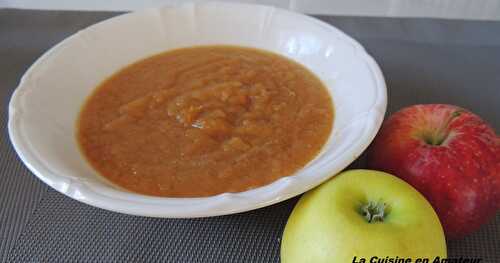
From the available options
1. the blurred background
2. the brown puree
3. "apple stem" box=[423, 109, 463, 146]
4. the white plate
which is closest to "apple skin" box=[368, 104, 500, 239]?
"apple stem" box=[423, 109, 463, 146]

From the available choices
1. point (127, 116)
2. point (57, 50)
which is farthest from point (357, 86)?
point (57, 50)

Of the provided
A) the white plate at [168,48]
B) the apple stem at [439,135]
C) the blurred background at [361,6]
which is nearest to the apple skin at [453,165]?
the apple stem at [439,135]

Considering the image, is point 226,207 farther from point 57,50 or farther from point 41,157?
point 57,50

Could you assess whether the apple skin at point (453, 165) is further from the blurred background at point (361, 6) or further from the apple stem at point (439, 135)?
the blurred background at point (361, 6)

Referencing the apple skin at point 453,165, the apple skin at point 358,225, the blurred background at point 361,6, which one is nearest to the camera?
the apple skin at point 358,225

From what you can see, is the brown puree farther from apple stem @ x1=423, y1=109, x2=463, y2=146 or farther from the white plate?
apple stem @ x1=423, y1=109, x2=463, y2=146

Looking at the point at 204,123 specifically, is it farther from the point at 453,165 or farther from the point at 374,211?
the point at 453,165
